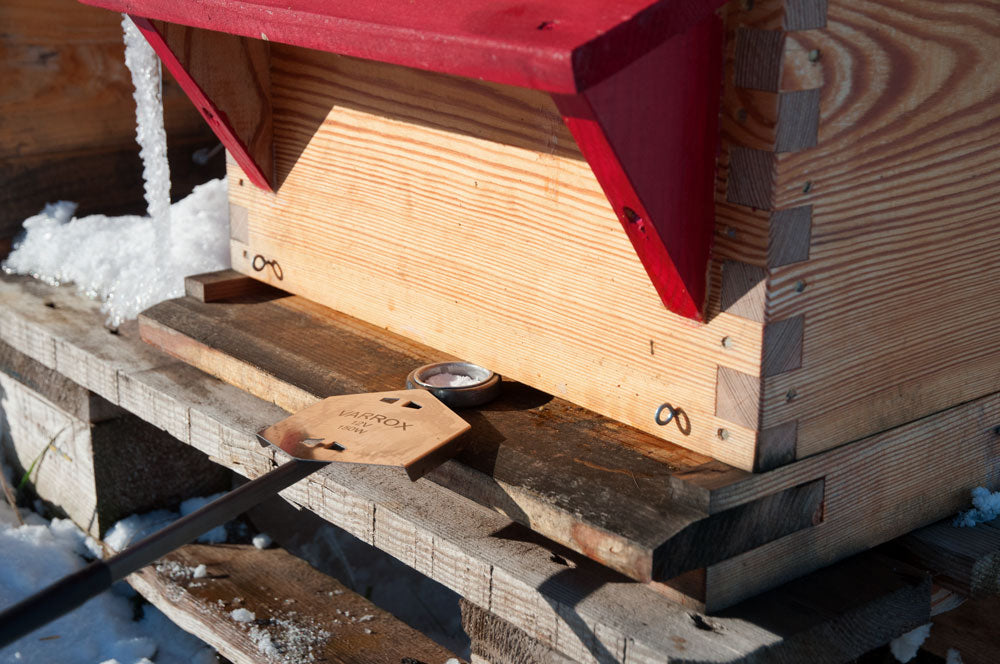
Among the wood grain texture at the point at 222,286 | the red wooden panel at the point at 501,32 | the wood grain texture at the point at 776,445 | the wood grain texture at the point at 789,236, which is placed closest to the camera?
the red wooden panel at the point at 501,32

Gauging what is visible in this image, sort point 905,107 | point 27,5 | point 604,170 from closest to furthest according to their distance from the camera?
1. point 604,170
2. point 905,107
3. point 27,5

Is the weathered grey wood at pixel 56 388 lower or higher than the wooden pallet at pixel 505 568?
lower

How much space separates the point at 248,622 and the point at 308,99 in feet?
3.95

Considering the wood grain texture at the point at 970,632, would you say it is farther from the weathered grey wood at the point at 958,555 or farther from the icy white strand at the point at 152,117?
the icy white strand at the point at 152,117

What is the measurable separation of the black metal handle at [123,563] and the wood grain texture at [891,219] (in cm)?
80

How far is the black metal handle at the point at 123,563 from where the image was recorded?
4.50 ft

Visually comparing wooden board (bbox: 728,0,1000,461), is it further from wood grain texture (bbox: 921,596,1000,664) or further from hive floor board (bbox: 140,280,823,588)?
wood grain texture (bbox: 921,596,1000,664)

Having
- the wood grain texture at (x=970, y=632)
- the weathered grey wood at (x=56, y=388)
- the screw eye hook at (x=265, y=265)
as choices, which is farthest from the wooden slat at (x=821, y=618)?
the weathered grey wood at (x=56, y=388)

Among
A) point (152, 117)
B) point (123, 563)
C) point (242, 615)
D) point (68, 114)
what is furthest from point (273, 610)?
point (68, 114)

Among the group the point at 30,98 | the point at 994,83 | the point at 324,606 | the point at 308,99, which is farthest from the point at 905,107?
the point at 30,98

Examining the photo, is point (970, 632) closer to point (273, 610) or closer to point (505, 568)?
point (505, 568)

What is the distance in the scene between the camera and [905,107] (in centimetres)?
177

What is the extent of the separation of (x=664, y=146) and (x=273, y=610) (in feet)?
5.08

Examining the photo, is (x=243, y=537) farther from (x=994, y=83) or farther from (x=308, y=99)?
(x=994, y=83)
